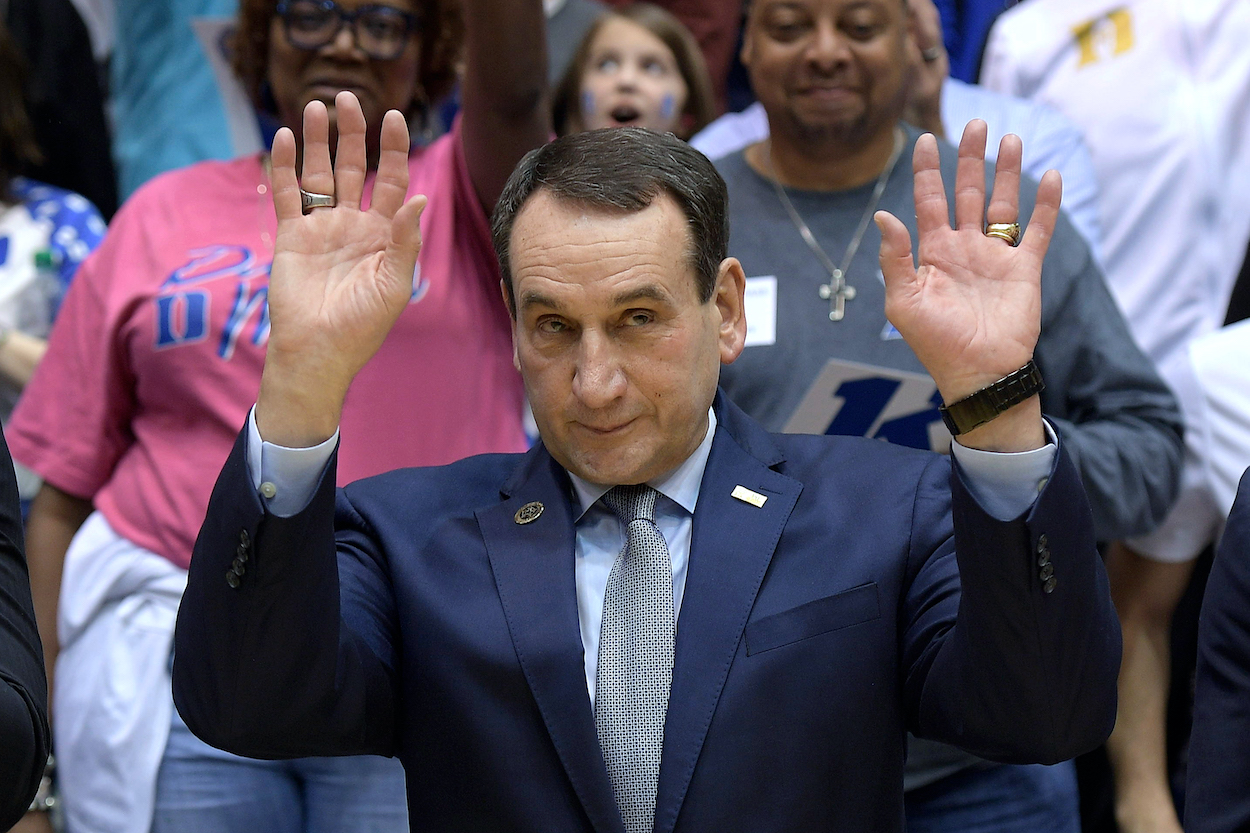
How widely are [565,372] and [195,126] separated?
7.58ft

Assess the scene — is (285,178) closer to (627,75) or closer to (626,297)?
(626,297)

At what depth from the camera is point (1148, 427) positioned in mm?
2658

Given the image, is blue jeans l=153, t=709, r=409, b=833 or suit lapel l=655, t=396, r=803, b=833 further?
blue jeans l=153, t=709, r=409, b=833

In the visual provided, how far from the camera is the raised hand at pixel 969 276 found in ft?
5.67

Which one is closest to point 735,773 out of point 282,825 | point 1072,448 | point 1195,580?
point 282,825

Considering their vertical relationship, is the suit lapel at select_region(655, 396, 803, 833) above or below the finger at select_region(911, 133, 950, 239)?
below

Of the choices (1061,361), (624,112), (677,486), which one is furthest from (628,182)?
(624,112)

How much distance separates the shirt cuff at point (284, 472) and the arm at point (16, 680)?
10.2 inches

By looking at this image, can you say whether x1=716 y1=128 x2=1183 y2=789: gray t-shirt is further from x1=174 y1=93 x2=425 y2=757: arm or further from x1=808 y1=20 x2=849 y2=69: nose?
x1=174 y1=93 x2=425 y2=757: arm

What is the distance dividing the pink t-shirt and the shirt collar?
1.92 feet

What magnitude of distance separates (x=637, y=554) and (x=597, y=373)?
236mm

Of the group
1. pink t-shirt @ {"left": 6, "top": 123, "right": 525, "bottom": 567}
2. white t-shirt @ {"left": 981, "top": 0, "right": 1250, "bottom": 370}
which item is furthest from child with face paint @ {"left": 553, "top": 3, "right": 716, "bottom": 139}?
white t-shirt @ {"left": 981, "top": 0, "right": 1250, "bottom": 370}

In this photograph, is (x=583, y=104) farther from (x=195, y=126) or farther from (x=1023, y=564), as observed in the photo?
(x=1023, y=564)

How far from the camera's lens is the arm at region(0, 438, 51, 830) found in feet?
5.12
